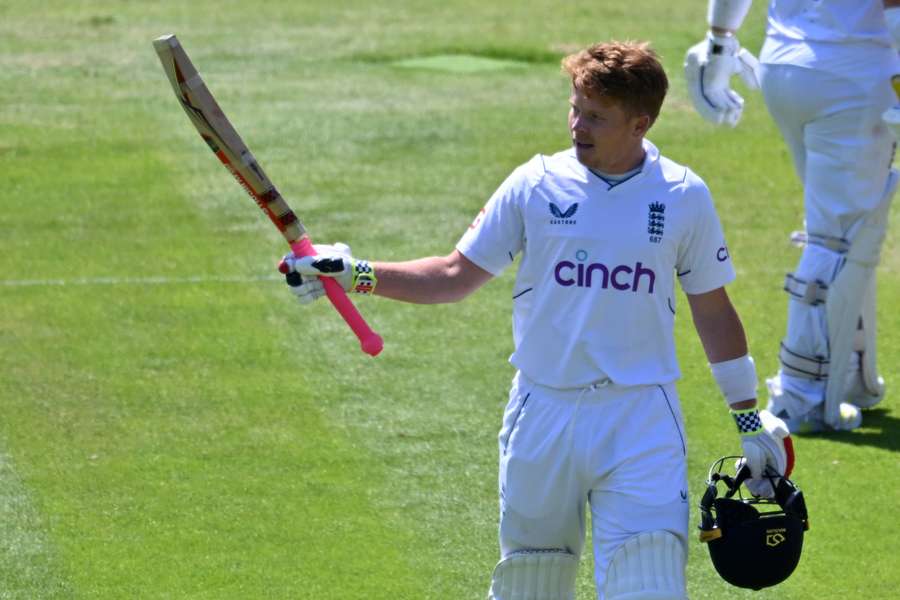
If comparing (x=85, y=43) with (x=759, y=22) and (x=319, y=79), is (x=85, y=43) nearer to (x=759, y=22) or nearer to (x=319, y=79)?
(x=319, y=79)

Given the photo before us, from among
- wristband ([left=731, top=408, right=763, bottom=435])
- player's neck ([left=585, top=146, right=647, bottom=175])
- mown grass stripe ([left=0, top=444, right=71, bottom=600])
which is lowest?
mown grass stripe ([left=0, top=444, right=71, bottom=600])

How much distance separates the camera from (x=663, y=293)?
509 cm

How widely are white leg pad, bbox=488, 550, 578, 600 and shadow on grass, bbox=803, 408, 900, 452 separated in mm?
3346

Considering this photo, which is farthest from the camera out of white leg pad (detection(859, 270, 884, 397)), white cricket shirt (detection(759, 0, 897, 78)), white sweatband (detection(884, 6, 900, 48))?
white leg pad (detection(859, 270, 884, 397))

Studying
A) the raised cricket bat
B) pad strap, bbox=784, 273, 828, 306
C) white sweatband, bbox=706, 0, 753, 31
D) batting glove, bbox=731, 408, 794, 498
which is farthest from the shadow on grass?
the raised cricket bat

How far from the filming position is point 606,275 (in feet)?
16.4

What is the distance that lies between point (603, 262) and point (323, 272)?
863mm

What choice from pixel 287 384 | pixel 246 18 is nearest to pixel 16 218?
Result: pixel 287 384

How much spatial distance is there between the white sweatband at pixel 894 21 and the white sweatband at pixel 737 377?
300 cm

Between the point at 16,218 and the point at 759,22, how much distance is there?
8.00 m

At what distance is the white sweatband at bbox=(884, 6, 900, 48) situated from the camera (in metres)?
7.69

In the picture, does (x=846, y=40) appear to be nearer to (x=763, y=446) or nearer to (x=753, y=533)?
(x=763, y=446)

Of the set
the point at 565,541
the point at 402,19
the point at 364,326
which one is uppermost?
the point at 364,326

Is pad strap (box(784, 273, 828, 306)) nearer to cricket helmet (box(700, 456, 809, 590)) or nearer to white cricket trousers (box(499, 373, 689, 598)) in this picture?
cricket helmet (box(700, 456, 809, 590))
